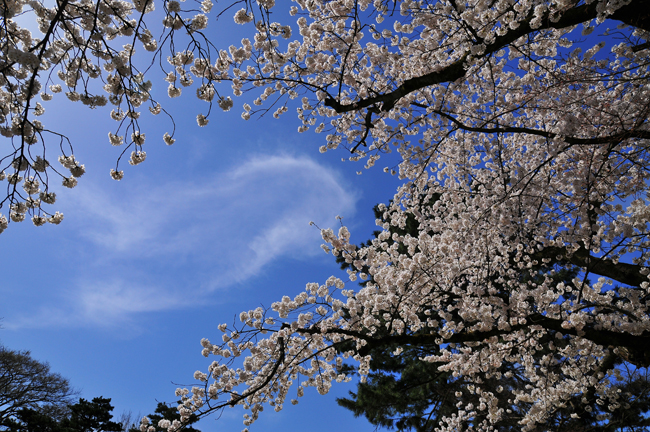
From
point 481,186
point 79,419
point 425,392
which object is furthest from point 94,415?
point 481,186

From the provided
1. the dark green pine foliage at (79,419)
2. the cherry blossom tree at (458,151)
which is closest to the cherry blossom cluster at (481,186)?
the cherry blossom tree at (458,151)

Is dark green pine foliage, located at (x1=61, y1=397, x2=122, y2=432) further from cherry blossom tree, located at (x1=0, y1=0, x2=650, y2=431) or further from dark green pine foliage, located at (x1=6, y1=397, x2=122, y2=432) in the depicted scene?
cherry blossom tree, located at (x1=0, y1=0, x2=650, y2=431)

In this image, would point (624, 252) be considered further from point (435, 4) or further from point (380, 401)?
point (380, 401)

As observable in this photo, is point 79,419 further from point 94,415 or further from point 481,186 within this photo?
point 481,186

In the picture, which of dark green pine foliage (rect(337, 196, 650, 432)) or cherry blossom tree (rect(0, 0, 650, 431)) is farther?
dark green pine foliage (rect(337, 196, 650, 432))

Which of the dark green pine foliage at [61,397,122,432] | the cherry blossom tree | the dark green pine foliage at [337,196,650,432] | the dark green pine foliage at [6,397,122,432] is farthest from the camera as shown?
the dark green pine foliage at [61,397,122,432]

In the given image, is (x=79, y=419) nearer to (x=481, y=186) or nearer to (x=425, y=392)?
(x=425, y=392)

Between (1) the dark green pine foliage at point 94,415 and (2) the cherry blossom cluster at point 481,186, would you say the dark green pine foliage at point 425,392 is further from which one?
(1) the dark green pine foliage at point 94,415

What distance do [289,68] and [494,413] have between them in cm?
745

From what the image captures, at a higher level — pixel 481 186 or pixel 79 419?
pixel 481 186

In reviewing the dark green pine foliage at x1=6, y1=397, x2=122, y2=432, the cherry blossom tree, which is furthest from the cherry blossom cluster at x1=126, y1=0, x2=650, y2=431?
the dark green pine foliage at x1=6, y1=397, x2=122, y2=432

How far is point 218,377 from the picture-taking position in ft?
17.9

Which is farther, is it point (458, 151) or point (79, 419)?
point (79, 419)

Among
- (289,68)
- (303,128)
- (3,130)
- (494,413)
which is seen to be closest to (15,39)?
(3,130)
